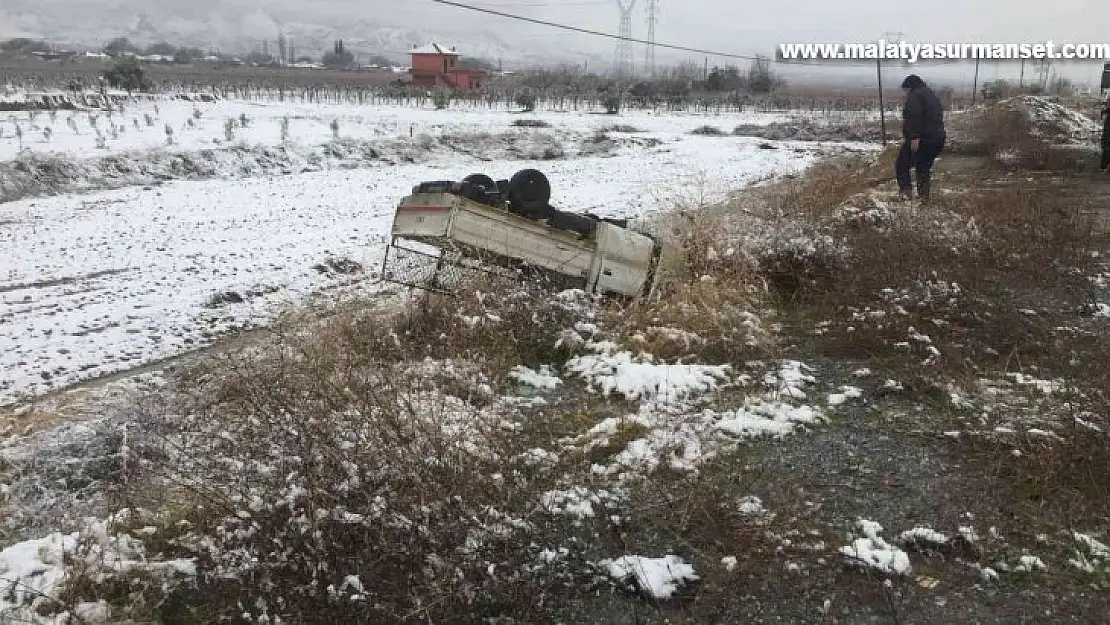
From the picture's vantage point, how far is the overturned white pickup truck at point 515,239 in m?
5.96

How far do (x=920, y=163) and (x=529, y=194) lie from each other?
6.30 metres

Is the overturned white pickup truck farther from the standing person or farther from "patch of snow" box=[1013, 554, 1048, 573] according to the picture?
the standing person

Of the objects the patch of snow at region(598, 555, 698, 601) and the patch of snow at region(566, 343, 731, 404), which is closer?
the patch of snow at region(598, 555, 698, 601)

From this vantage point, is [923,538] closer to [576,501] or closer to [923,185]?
[576,501]

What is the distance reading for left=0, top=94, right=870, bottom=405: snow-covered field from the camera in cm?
759

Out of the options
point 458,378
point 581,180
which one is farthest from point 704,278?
point 581,180

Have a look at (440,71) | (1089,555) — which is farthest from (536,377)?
(440,71)

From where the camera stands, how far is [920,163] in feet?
32.8

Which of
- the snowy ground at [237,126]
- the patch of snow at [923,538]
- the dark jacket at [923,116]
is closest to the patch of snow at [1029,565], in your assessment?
the patch of snow at [923,538]

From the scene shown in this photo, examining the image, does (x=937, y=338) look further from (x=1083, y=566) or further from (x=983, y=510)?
(x=1083, y=566)

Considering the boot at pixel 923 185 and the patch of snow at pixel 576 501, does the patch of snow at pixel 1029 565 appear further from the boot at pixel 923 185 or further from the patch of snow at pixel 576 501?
the boot at pixel 923 185

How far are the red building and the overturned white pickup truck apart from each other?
188 ft

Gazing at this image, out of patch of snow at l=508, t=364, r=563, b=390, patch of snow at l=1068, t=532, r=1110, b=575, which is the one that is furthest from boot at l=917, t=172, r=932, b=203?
patch of snow at l=1068, t=532, r=1110, b=575

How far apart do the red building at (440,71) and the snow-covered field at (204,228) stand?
124 ft
